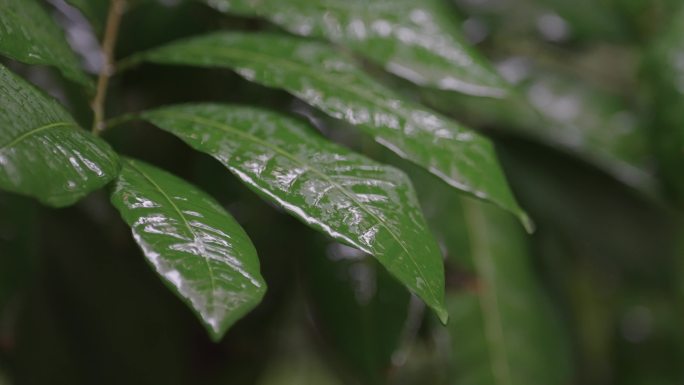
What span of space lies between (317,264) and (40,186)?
0.46 m

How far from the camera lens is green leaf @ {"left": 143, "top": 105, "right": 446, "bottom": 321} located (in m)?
0.45

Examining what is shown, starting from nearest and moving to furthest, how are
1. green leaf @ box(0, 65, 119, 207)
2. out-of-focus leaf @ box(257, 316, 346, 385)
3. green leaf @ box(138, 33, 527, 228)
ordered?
green leaf @ box(0, 65, 119, 207) → green leaf @ box(138, 33, 527, 228) → out-of-focus leaf @ box(257, 316, 346, 385)

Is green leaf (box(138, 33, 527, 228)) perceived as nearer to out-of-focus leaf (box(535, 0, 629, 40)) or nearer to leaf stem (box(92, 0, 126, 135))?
leaf stem (box(92, 0, 126, 135))

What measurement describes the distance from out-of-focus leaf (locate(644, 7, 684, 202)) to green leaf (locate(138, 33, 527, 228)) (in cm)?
29

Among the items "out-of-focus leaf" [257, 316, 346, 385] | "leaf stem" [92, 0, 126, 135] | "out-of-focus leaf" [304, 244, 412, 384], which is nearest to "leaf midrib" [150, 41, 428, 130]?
"leaf stem" [92, 0, 126, 135]

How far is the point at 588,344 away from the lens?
1174mm

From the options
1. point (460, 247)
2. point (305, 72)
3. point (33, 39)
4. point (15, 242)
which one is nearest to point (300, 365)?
point (460, 247)

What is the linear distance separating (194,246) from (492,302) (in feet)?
1.72

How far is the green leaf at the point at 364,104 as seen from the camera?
56cm

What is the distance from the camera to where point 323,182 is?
1.62 ft

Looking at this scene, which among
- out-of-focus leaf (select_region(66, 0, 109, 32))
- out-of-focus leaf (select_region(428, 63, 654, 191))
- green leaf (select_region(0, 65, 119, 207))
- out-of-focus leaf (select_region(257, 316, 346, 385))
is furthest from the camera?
out-of-focus leaf (select_region(257, 316, 346, 385))

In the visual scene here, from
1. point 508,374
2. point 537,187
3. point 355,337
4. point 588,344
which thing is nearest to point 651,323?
point 588,344

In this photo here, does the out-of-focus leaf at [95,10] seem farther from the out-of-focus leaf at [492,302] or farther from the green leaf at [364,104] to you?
the out-of-focus leaf at [492,302]

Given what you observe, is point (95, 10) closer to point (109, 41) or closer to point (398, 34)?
point (109, 41)
